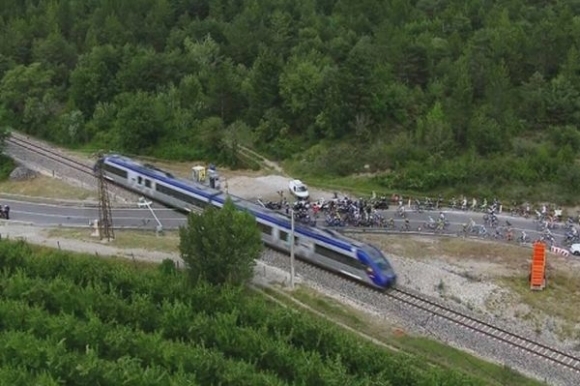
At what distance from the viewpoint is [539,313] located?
50844 mm

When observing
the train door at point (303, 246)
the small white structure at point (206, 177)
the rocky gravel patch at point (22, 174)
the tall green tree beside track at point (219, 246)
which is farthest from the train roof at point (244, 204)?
the rocky gravel patch at point (22, 174)

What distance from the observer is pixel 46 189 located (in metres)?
75.6

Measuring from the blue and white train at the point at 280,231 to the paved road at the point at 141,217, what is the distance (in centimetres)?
190

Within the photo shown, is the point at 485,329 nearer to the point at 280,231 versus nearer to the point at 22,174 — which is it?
the point at 280,231

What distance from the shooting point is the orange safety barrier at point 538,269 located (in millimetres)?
53781

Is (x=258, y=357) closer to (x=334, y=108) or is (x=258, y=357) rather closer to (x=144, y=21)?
(x=334, y=108)

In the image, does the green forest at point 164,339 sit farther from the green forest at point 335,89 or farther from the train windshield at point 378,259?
the green forest at point 335,89

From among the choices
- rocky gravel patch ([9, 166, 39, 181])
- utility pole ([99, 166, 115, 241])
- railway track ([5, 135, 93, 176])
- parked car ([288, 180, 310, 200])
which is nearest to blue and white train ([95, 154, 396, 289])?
utility pole ([99, 166, 115, 241])

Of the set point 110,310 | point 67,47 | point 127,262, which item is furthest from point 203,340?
point 67,47

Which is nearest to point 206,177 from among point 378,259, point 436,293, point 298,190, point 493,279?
point 298,190

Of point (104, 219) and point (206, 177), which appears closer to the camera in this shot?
point (104, 219)

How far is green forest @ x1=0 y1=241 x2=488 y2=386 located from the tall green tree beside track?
158cm

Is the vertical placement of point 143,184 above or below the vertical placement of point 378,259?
above

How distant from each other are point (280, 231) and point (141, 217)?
1489cm
